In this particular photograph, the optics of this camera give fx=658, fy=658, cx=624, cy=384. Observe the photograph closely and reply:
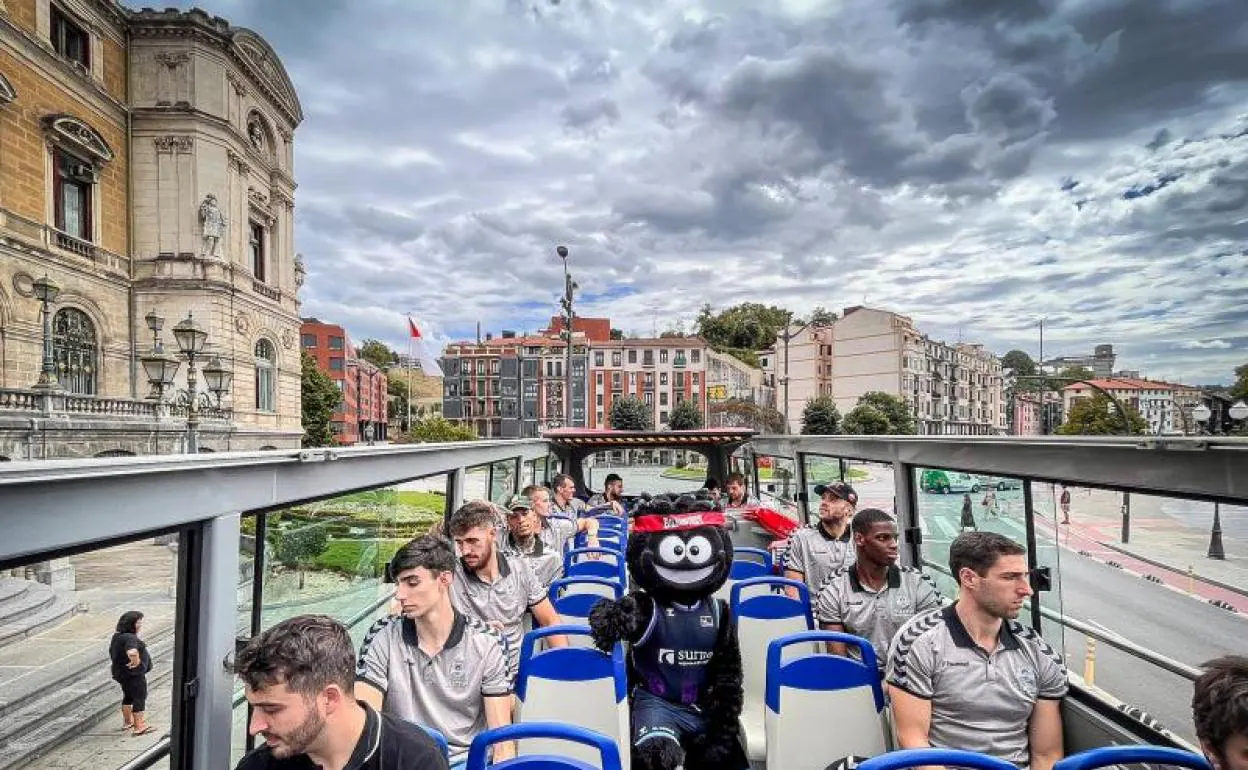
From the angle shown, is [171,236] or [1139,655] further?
[171,236]

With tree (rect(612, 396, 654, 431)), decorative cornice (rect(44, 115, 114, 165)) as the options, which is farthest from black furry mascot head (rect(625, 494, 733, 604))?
tree (rect(612, 396, 654, 431))

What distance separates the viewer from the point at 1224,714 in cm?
160

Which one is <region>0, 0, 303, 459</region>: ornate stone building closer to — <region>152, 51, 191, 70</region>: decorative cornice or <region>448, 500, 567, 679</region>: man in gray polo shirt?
<region>152, 51, 191, 70</region>: decorative cornice

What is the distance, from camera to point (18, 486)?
5.60ft

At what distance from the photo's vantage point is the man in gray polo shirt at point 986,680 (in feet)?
8.30

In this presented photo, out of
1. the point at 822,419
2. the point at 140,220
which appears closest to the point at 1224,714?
the point at 140,220

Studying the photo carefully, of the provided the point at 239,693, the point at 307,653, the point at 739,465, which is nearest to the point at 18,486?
the point at 307,653

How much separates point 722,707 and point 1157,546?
2251 millimetres

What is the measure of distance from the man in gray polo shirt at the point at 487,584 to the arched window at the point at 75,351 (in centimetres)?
3026

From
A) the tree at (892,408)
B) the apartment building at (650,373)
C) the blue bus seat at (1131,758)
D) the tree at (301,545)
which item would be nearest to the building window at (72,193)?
the tree at (301,545)

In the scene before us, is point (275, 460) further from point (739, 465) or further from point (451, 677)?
point (739, 465)

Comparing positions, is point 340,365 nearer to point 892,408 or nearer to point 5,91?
point 5,91

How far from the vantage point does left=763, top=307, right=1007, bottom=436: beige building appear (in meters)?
69.4

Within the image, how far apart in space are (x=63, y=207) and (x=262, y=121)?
1336 centimetres
